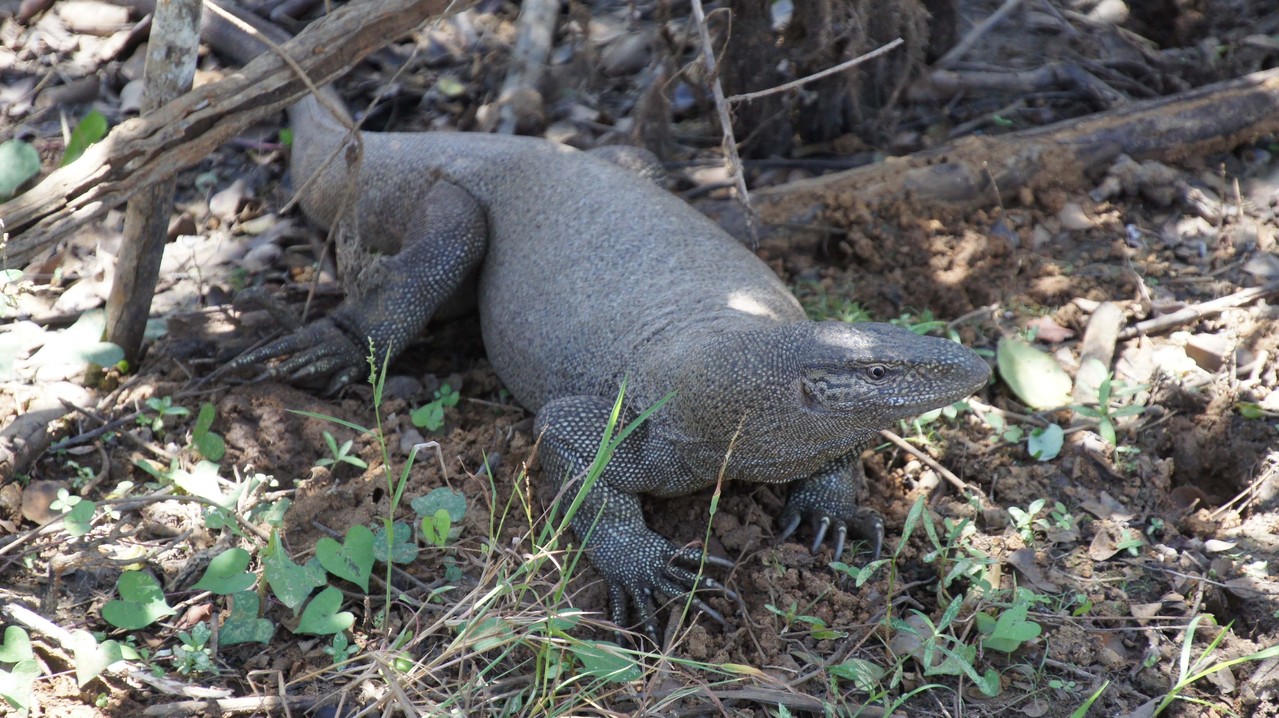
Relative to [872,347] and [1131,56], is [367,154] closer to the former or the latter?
[872,347]

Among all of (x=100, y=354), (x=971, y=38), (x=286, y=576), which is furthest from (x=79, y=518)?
(x=971, y=38)

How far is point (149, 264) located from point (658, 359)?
2.03 meters

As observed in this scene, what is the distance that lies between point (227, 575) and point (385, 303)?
5.63 feet

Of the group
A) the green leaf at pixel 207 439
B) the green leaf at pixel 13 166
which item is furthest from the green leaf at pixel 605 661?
the green leaf at pixel 13 166

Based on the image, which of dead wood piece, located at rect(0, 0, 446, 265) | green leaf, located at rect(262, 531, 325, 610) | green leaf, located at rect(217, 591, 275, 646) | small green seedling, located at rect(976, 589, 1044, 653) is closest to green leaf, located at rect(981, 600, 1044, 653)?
small green seedling, located at rect(976, 589, 1044, 653)

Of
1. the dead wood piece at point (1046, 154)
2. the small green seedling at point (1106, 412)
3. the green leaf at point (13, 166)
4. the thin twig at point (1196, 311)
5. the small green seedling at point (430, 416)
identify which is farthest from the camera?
the dead wood piece at point (1046, 154)

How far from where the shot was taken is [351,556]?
3.18m

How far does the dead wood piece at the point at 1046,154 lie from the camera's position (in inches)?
204

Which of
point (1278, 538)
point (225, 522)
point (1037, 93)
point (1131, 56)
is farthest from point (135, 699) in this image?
point (1131, 56)

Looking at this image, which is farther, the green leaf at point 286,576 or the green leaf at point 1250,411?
the green leaf at point 1250,411

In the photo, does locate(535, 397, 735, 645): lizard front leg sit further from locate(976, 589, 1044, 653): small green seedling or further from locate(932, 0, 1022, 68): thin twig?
locate(932, 0, 1022, 68): thin twig

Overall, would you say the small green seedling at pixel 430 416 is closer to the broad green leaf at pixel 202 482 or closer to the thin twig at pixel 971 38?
the broad green leaf at pixel 202 482

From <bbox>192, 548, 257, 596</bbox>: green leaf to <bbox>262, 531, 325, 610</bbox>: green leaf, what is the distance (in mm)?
60

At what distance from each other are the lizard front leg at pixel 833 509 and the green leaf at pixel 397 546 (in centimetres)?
131
